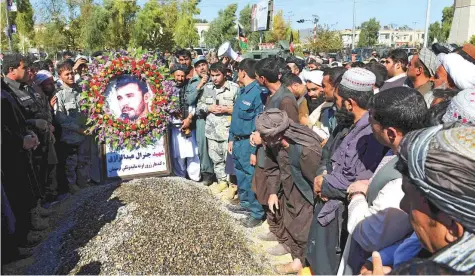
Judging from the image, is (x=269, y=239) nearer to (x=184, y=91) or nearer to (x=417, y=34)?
(x=184, y=91)

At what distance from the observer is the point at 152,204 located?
16.4 feet

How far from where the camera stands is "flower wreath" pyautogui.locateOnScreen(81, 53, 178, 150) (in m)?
5.79

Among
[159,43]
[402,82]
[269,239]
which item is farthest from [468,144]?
[159,43]

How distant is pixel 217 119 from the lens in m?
6.07

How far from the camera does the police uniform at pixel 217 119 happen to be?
→ 6047mm

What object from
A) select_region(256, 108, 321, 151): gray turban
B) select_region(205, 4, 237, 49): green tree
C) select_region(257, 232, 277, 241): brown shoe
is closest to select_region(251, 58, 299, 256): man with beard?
select_region(257, 232, 277, 241): brown shoe

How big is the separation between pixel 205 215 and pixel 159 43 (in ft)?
78.7

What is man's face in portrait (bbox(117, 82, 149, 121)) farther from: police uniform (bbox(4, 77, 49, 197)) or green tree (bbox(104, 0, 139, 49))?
green tree (bbox(104, 0, 139, 49))

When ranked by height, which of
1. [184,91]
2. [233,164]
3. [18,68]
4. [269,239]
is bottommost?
[269,239]

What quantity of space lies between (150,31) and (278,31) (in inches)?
1239

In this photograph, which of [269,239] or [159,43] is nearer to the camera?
[269,239]

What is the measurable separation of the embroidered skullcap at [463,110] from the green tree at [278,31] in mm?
53427

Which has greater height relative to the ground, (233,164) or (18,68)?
(18,68)

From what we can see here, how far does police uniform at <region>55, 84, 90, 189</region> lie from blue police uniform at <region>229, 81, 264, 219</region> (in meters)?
2.36
